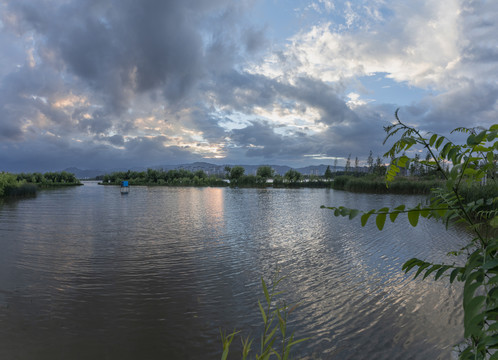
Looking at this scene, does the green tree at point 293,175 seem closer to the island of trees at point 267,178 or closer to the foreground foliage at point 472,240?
the island of trees at point 267,178

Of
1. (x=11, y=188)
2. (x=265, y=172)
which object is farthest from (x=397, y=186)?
(x=11, y=188)

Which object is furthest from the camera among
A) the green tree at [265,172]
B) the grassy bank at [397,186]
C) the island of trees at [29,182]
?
the green tree at [265,172]

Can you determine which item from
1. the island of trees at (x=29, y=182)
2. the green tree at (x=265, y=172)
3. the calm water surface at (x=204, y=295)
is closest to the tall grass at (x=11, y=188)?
the island of trees at (x=29, y=182)

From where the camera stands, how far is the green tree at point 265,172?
7100 centimetres

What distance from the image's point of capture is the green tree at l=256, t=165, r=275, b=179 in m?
71.0

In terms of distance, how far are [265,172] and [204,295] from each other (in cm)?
6655

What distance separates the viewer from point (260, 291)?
217 inches

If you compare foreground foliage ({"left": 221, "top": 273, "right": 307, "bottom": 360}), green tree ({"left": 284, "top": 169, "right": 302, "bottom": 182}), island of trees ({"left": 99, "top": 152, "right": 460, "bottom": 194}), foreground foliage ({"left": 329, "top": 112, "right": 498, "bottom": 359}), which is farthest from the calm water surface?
green tree ({"left": 284, "top": 169, "right": 302, "bottom": 182})

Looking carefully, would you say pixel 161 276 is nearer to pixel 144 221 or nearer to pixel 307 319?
pixel 307 319

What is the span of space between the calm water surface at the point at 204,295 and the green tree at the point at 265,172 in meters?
60.4

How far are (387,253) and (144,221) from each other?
1133 centimetres

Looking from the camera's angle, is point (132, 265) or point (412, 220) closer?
point (412, 220)

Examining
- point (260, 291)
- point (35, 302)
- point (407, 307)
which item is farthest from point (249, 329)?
Answer: point (35, 302)

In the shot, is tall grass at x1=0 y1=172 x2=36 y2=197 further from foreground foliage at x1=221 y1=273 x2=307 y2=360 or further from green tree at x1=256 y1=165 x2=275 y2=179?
green tree at x1=256 y1=165 x2=275 y2=179
